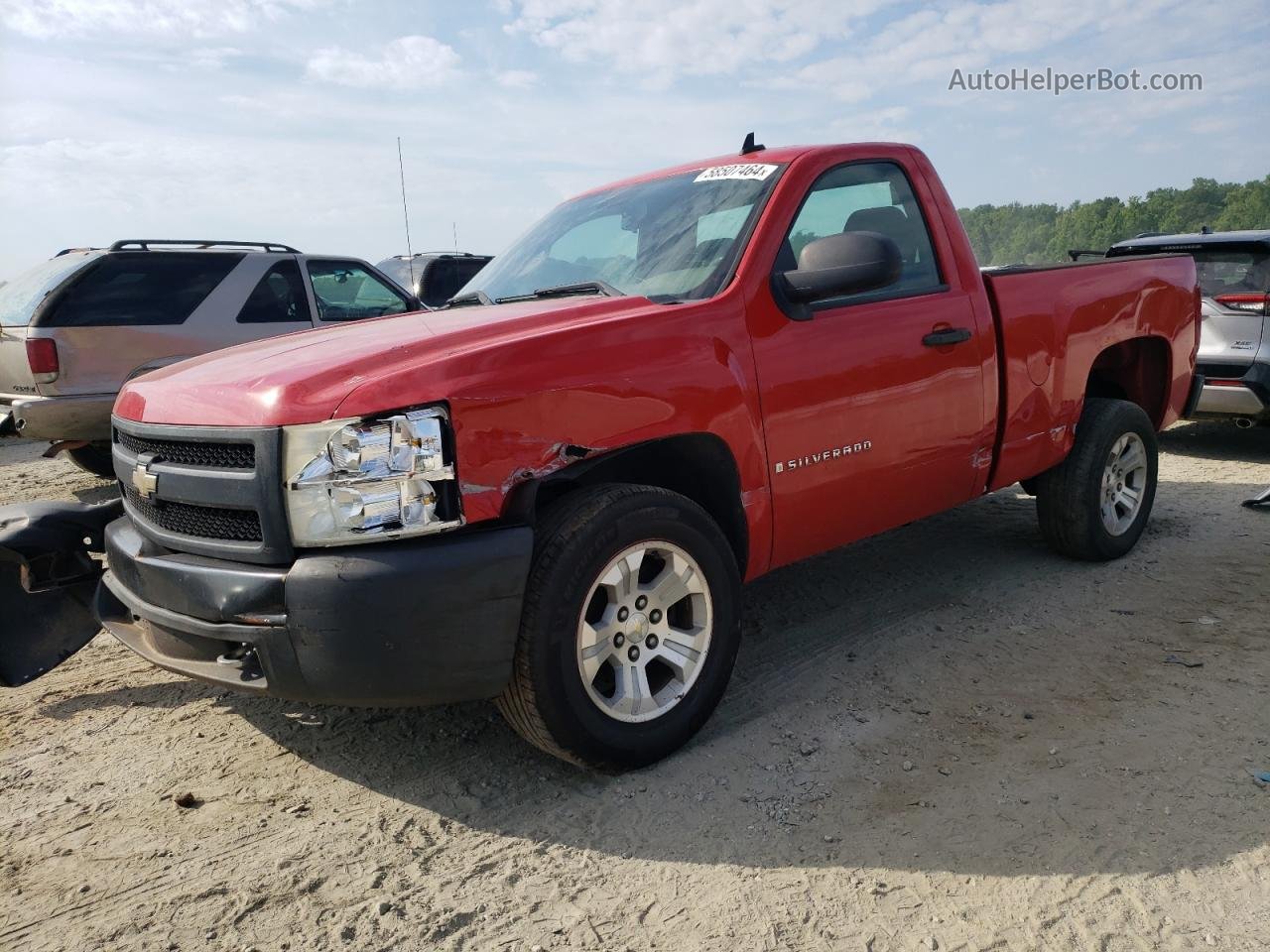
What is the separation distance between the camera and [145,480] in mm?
2986

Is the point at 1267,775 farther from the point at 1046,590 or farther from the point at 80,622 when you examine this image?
the point at 80,622

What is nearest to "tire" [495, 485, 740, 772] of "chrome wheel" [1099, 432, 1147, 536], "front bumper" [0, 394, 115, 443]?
"chrome wheel" [1099, 432, 1147, 536]

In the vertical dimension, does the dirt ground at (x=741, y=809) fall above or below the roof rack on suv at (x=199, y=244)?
below

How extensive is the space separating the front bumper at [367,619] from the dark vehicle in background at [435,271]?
10.1 metres

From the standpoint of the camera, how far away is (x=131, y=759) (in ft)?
10.8

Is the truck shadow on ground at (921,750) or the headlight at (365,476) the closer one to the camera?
the headlight at (365,476)

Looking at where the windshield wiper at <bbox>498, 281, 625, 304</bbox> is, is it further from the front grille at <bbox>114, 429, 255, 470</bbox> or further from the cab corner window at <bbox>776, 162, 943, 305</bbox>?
the front grille at <bbox>114, 429, 255, 470</bbox>

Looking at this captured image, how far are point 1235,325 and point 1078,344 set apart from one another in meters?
3.78

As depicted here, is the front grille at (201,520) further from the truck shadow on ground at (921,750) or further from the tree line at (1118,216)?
the tree line at (1118,216)

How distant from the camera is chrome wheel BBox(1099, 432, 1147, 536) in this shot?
16.5 ft

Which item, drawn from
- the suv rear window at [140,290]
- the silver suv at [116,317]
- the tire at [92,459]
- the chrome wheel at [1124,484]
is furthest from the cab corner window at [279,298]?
the chrome wheel at [1124,484]

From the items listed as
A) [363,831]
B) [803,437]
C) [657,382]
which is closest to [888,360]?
[803,437]

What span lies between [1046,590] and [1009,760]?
179cm

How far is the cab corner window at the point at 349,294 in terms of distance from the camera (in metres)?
8.38
